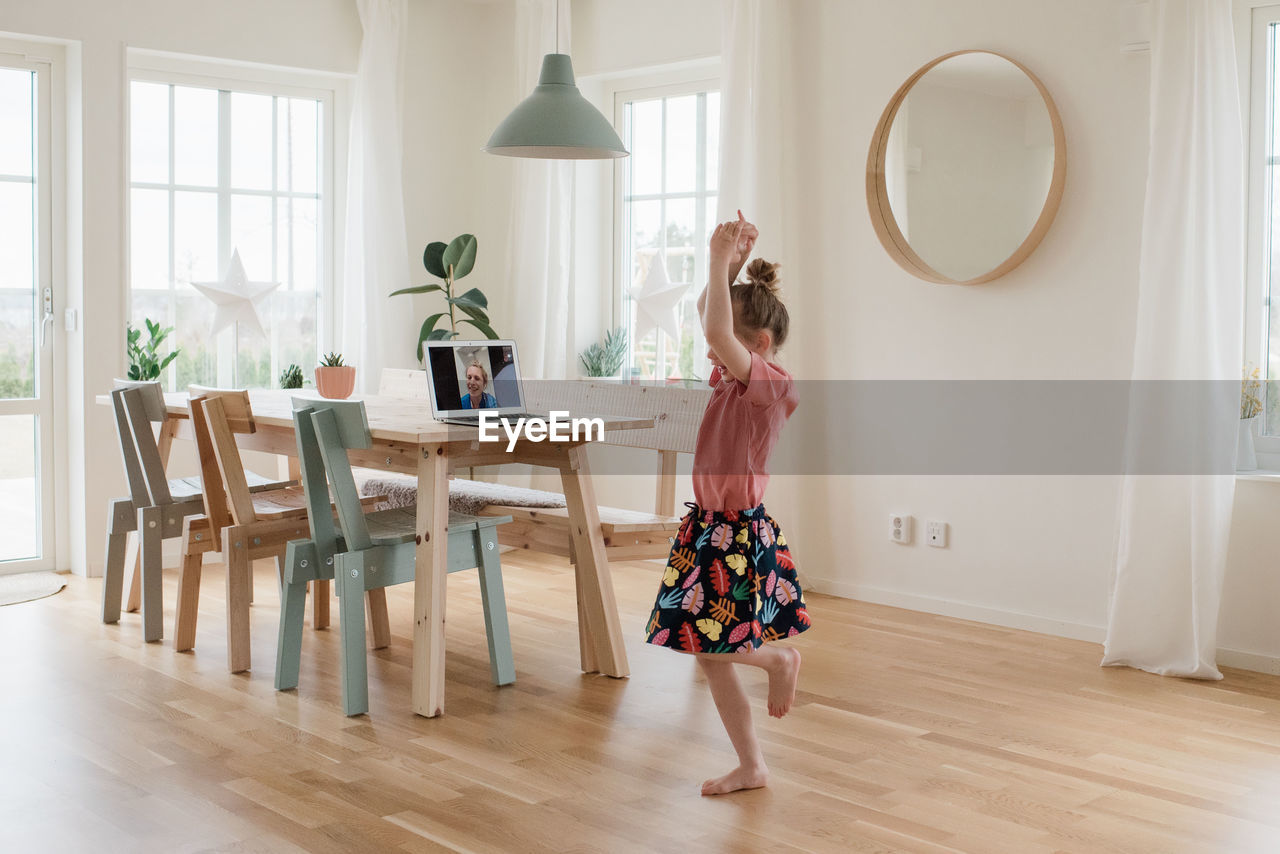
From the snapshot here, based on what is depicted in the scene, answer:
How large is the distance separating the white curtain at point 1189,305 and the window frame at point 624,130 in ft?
5.52

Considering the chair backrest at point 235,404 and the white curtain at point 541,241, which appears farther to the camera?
the white curtain at point 541,241

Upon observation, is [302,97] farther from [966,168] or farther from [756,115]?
[966,168]

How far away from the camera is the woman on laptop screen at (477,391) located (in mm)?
3314

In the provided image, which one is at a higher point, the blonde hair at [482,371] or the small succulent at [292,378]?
the blonde hair at [482,371]

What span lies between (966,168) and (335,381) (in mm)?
A: 2137

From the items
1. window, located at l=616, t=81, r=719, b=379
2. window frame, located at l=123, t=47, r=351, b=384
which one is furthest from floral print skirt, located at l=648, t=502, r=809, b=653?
window frame, located at l=123, t=47, r=351, b=384

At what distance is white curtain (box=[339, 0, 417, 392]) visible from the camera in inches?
203

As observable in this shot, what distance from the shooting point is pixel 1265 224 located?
11.9ft

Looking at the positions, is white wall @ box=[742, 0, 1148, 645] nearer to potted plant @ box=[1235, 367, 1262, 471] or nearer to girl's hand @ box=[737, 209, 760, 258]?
potted plant @ box=[1235, 367, 1262, 471]

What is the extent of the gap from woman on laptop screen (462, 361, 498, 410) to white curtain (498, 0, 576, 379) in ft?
6.21

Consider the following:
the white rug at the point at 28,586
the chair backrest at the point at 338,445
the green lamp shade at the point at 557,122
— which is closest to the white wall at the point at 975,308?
the green lamp shade at the point at 557,122

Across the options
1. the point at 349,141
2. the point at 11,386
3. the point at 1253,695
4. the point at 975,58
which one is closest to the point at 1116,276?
the point at 975,58

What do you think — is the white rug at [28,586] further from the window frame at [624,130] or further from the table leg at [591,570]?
the window frame at [624,130]

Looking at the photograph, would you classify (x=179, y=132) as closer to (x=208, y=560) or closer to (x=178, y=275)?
(x=178, y=275)
